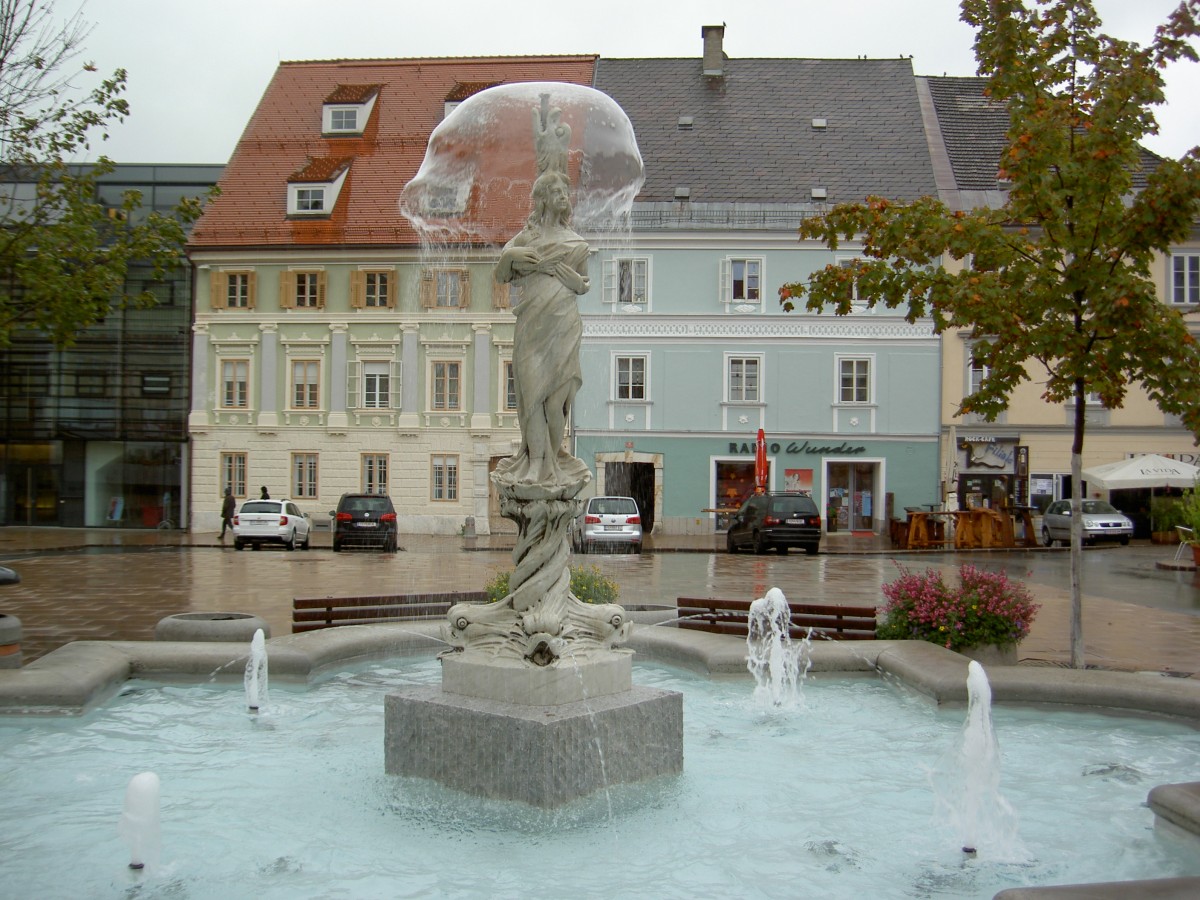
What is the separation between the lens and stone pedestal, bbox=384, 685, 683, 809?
612 cm

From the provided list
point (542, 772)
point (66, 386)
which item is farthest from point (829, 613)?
point (66, 386)

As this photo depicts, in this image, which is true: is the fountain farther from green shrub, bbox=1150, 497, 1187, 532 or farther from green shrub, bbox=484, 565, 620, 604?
green shrub, bbox=1150, 497, 1187, 532

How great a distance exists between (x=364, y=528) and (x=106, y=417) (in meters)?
17.6

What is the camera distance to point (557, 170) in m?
7.17

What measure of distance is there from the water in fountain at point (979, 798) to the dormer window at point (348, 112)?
4164 cm

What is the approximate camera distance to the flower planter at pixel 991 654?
35.4 feet

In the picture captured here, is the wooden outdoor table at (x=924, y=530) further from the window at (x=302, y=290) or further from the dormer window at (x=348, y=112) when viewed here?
the dormer window at (x=348, y=112)

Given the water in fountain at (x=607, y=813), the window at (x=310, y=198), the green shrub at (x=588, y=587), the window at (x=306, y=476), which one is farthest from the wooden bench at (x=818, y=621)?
the window at (x=310, y=198)

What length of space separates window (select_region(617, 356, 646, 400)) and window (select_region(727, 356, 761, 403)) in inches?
115

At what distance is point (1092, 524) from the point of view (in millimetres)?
34812

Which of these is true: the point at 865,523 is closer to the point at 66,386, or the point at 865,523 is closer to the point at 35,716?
the point at 66,386

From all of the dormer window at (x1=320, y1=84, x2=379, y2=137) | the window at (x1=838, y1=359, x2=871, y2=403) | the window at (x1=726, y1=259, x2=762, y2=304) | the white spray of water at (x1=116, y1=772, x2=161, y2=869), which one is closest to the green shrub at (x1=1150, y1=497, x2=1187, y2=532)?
the window at (x1=838, y1=359, x2=871, y2=403)

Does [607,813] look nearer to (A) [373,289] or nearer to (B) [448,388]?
(B) [448,388]

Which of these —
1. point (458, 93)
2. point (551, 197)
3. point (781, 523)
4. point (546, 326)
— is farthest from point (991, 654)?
point (458, 93)
